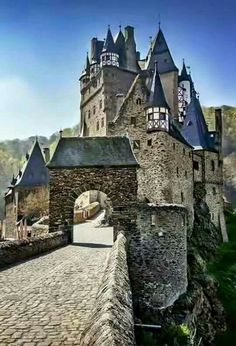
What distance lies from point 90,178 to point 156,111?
16552 millimetres

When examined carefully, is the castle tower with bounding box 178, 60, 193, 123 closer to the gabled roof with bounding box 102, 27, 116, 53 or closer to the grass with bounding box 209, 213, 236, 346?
the gabled roof with bounding box 102, 27, 116, 53

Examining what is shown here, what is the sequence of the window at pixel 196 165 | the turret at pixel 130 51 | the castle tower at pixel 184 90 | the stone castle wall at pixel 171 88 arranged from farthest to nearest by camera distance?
the turret at pixel 130 51 < the castle tower at pixel 184 90 < the stone castle wall at pixel 171 88 < the window at pixel 196 165

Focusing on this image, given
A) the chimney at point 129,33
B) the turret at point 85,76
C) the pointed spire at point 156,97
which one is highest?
the chimney at point 129,33

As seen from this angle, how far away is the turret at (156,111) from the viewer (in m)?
36.6

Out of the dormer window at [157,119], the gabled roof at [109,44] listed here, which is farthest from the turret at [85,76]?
the dormer window at [157,119]

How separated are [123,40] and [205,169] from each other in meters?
27.4

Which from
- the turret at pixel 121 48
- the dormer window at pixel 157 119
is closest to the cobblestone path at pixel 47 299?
the dormer window at pixel 157 119

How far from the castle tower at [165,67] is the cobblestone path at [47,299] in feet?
146

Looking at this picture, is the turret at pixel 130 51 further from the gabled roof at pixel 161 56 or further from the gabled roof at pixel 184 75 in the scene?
the gabled roof at pixel 184 75

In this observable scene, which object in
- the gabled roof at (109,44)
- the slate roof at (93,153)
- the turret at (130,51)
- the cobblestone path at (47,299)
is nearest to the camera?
the cobblestone path at (47,299)

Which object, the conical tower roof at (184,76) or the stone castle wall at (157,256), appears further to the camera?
the conical tower roof at (184,76)

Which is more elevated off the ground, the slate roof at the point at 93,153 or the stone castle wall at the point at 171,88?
the stone castle wall at the point at 171,88

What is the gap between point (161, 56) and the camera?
59.6 metres

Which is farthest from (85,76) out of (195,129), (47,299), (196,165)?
(47,299)
